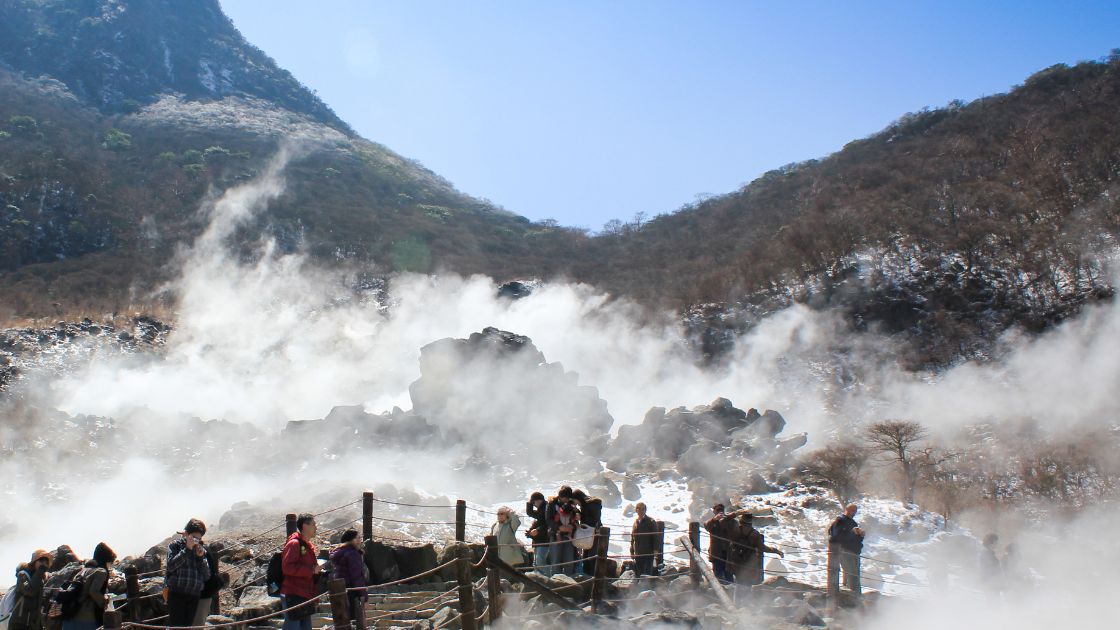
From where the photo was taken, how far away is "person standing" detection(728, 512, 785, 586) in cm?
915

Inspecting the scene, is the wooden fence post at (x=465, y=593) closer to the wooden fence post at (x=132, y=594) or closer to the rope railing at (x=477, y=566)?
the rope railing at (x=477, y=566)

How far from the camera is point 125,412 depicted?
25172mm

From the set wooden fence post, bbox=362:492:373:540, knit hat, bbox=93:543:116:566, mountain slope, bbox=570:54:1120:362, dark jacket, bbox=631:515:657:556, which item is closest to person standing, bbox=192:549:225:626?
knit hat, bbox=93:543:116:566

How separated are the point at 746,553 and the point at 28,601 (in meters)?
7.57

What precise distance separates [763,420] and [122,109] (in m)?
70.5

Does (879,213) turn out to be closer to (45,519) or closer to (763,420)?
(763,420)

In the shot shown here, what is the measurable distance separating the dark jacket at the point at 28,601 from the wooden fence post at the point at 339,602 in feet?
10.6

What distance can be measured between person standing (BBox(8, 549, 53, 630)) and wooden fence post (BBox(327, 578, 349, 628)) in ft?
10.4

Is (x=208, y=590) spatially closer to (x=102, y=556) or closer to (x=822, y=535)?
(x=102, y=556)

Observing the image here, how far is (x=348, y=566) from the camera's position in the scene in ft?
19.8

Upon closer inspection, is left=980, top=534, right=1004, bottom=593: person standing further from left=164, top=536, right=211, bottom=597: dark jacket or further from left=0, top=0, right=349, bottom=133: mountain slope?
left=0, top=0, right=349, bottom=133: mountain slope

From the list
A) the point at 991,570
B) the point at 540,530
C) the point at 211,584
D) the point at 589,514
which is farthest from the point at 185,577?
the point at 991,570

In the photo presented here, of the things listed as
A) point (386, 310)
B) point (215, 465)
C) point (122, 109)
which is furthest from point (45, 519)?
point (122, 109)

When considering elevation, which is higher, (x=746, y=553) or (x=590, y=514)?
(x=590, y=514)
